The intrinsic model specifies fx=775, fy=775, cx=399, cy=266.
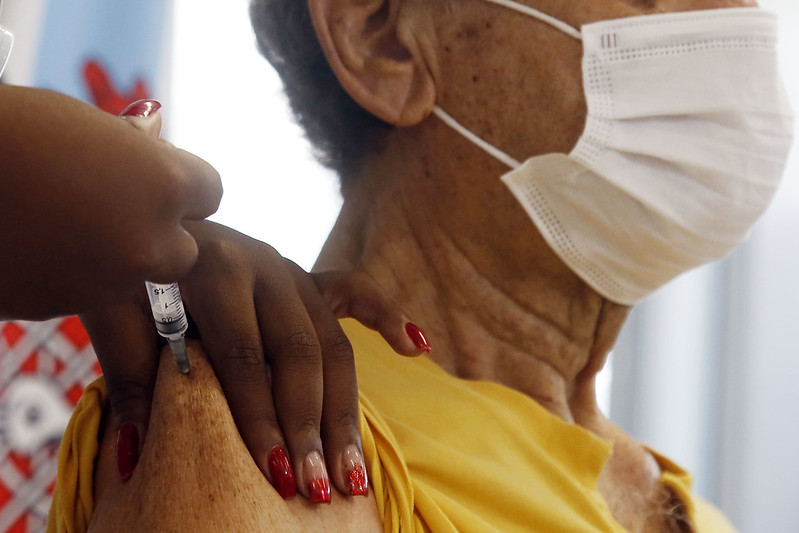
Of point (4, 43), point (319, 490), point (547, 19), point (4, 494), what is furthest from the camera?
point (4, 494)

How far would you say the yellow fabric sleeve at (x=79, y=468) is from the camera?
0.68 m

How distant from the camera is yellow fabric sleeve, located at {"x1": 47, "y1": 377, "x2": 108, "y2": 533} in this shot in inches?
26.6

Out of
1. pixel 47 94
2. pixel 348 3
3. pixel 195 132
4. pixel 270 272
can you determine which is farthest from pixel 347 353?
pixel 195 132

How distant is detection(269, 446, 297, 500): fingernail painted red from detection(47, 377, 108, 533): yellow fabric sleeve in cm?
18

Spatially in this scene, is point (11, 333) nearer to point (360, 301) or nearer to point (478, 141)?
point (360, 301)

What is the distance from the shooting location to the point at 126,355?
673 mm

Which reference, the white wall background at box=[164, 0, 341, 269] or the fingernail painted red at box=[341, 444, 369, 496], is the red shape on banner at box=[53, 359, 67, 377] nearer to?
the white wall background at box=[164, 0, 341, 269]

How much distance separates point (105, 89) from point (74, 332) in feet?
1.36

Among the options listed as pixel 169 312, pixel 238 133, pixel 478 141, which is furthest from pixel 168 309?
pixel 238 133

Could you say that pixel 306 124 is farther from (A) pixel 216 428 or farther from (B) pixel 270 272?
(A) pixel 216 428

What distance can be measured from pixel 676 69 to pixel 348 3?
45cm

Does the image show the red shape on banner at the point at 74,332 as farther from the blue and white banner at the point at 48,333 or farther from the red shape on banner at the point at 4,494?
the red shape on banner at the point at 4,494

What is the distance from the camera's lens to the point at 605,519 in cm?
95

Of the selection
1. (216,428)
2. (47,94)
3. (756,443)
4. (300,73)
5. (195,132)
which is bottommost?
(756,443)
